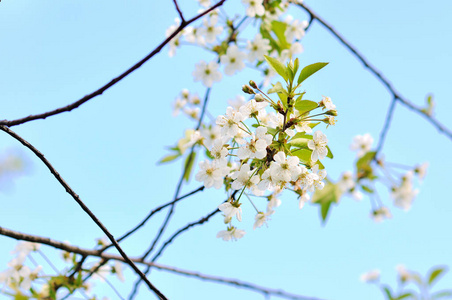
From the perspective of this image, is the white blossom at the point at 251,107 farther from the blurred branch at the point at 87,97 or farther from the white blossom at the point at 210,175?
the blurred branch at the point at 87,97

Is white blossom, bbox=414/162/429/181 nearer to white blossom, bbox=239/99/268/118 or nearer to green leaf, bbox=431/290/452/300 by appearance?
green leaf, bbox=431/290/452/300

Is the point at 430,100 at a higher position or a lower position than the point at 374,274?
lower

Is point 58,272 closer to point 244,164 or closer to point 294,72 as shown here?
point 244,164

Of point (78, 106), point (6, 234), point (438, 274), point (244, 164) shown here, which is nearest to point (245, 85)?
point (244, 164)

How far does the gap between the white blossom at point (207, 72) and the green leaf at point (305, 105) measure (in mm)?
1779

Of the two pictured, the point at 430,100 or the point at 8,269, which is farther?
the point at 430,100

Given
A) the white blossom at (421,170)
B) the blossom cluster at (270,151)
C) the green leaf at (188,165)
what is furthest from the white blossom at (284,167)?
the white blossom at (421,170)

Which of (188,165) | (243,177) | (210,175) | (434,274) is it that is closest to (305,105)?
(243,177)

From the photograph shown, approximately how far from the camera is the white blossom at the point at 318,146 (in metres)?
1.36

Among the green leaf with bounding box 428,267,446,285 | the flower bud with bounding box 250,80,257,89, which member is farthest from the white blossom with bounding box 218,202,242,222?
the green leaf with bounding box 428,267,446,285

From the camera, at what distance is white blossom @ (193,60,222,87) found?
124 inches

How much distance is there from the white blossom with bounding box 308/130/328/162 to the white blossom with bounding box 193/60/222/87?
1866 mm

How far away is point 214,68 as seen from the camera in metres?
3.15

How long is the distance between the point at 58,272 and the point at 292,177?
5.14ft
